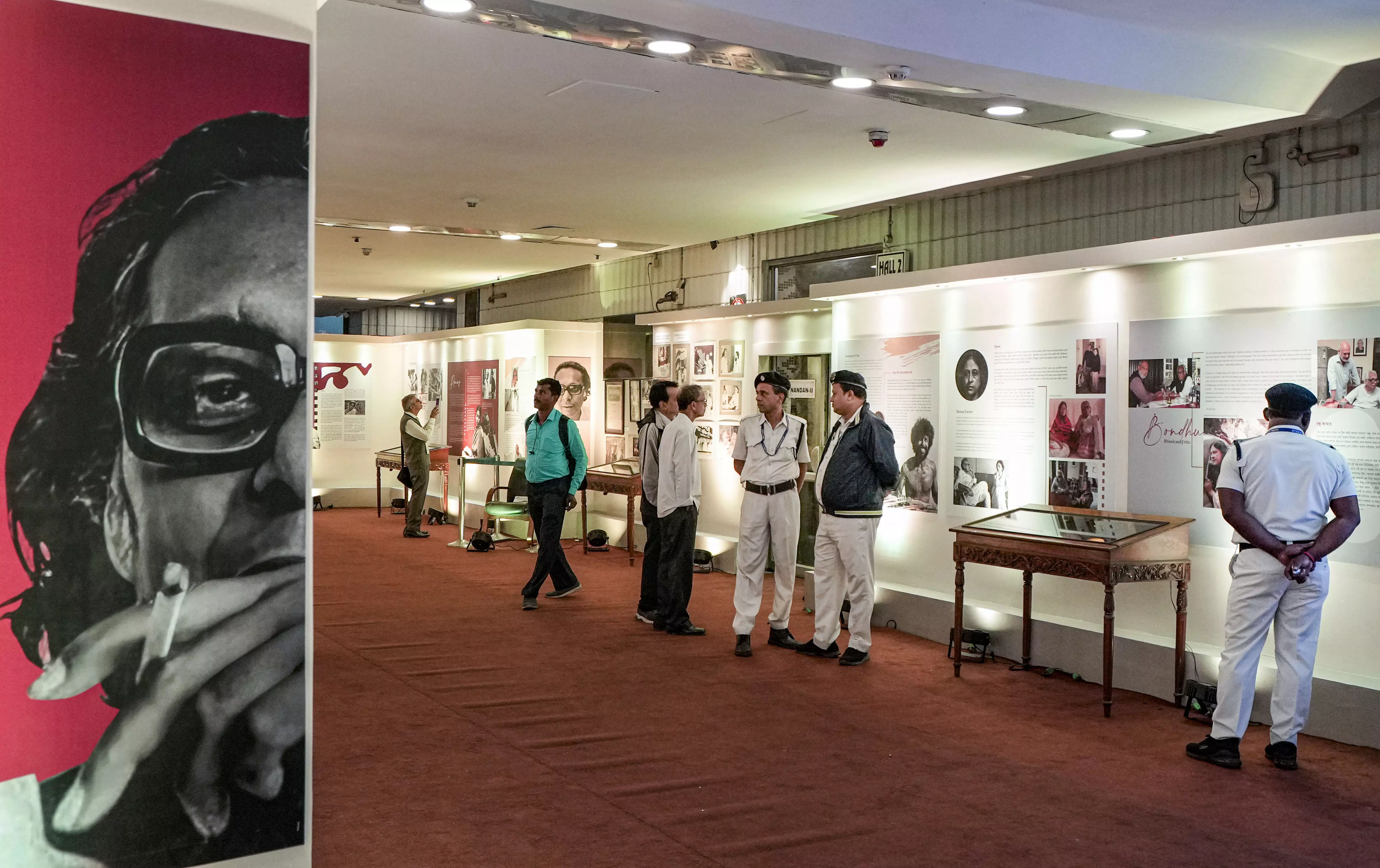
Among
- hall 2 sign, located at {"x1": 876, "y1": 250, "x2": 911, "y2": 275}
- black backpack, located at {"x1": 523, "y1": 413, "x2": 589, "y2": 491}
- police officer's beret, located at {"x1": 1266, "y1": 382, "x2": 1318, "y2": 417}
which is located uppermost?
hall 2 sign, located at {"x1": 876, "y1": 250, "x2": 911, "y2": 275}

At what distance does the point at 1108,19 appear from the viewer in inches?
221

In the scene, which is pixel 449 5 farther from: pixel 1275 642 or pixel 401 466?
pixel 401 466

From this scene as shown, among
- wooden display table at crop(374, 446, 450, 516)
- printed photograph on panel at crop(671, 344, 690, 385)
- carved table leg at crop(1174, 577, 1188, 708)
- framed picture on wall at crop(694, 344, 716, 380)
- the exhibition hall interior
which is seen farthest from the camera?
wooden display table at crop(374, 446, 450, 516)

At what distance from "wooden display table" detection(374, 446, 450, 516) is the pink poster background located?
10.9 metres

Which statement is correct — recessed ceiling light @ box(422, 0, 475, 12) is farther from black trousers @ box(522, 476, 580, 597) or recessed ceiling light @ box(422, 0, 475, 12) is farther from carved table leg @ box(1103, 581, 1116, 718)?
black trousers @ box(522, 476, 580, 597)

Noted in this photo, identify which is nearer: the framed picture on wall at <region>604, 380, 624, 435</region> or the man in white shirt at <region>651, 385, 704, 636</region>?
the man in white shirt at <region>651, 385, 704, 636</region>

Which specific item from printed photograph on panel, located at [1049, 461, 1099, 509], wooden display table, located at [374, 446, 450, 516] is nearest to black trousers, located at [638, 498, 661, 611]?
printed photograph on panel, located at [1049, 461, 1099, 509]

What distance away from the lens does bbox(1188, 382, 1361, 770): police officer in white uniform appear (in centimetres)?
524

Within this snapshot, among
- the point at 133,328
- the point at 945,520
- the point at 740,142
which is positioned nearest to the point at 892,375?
the point at 945,520

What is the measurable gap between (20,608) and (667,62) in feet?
13.0

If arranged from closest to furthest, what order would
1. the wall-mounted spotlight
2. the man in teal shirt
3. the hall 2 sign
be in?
the wall-mounted spotlight
the man in teal shirt
the hall 2 sign

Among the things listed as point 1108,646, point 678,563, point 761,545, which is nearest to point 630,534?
point 678,563

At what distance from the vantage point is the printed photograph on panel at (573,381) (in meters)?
13.5

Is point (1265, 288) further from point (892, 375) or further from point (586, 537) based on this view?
point (586, 537)
